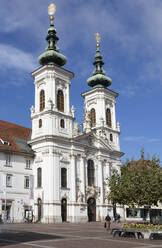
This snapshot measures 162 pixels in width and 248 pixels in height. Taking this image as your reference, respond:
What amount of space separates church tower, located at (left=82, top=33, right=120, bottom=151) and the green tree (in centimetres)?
2798

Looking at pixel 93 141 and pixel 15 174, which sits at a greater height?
pixel 93 141

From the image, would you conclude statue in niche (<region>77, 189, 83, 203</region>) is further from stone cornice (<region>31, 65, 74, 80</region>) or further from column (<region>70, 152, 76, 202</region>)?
stone cornice (<region>31, 65, 74, 80</region>)

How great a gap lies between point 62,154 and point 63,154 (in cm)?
23

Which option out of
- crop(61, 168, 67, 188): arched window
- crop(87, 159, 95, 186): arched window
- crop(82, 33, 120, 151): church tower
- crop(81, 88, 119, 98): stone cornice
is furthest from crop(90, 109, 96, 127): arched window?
crop(61, 168, 67, 188): arched window

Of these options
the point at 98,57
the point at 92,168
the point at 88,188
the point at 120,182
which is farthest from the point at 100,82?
the point at 120,182

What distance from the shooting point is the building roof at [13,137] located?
43.6 m

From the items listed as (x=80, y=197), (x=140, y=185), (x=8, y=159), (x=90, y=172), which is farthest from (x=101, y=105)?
(x=140, y=185)

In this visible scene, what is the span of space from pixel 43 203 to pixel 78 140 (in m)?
11.1

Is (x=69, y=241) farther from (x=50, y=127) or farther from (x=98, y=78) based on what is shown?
(x=98, y=78)

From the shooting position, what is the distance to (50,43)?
50562 millimetres

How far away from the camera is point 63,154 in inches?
1802

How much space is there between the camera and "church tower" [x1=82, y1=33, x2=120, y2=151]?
56.9 meters

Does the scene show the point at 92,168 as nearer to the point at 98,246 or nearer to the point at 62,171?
the point at 62,171

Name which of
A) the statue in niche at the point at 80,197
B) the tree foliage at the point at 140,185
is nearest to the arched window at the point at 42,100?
the statue in niche at the point at 80,197
